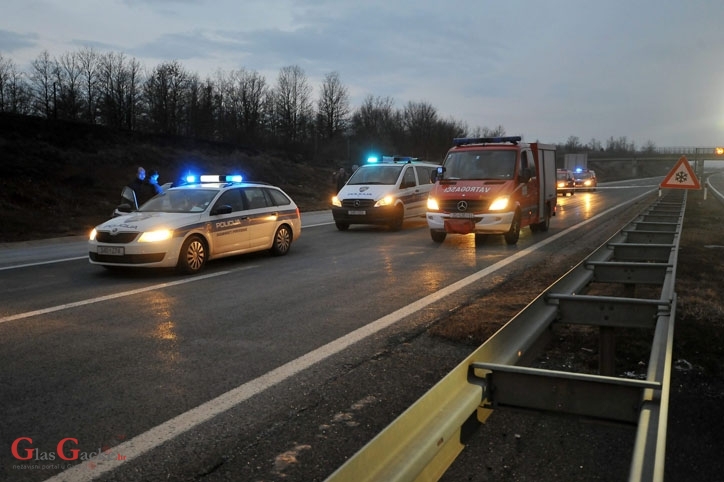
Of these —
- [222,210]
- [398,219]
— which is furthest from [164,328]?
[398,219]

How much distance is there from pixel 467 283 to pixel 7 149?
3224cm

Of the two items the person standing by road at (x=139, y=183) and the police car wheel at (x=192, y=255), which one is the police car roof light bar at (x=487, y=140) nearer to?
the police car wheel at (x=192, y=255)

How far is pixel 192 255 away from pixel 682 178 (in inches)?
510

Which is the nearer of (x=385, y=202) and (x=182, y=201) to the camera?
(x=182, y=201)

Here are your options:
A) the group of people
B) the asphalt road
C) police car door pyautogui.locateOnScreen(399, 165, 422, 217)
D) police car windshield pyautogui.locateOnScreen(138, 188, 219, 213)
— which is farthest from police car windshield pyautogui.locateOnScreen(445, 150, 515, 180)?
the group of people

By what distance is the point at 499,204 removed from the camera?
514 inches

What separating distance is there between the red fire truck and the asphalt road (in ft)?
6.48

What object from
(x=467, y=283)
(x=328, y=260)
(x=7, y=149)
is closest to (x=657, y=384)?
(x=467, y=283)

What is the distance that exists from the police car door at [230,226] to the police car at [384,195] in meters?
5.54

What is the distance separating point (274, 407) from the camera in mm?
4137

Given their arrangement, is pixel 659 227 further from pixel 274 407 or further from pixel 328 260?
pixel 274 407

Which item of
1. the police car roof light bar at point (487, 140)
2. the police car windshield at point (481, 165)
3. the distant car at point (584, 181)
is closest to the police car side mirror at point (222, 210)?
the police car windshield at point (481, 165)

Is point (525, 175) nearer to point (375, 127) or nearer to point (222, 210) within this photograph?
point (222, 210)

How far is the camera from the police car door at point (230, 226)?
Answer: 10.4 metres
